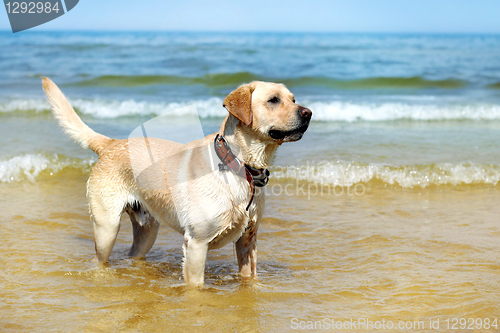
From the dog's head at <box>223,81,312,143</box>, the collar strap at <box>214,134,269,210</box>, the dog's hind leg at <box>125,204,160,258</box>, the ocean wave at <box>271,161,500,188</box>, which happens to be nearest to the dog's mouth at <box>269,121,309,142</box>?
the dog's head at <box>223,81,312,143</box>

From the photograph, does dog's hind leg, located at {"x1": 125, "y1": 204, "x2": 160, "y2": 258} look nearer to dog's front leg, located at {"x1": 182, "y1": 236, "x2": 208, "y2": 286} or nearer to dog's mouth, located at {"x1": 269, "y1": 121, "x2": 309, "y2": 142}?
dog's front leg, located at {"x1": 182, "y1": 236, "x2": 208, "y2": 286}

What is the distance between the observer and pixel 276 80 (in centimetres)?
1667

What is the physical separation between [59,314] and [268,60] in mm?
19079

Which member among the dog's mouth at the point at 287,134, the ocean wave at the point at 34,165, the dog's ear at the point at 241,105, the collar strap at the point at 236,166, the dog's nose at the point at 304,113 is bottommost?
the ocean wave at the point at 34,165

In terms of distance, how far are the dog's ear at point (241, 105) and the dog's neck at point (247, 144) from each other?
0.39ft

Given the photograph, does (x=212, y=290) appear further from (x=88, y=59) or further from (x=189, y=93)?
(x=88, y=59)

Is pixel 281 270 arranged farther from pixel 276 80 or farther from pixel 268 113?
pixel 276 80

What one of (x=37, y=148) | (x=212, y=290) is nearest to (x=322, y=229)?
(x=212, y=290)

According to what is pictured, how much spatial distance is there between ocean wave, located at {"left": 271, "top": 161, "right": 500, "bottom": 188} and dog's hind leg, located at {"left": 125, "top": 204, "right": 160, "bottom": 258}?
303 centimetres

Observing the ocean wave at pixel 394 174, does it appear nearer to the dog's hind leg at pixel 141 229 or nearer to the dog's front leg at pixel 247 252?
the dog's hind leg at pixel 141 229

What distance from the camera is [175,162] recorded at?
3789 mm

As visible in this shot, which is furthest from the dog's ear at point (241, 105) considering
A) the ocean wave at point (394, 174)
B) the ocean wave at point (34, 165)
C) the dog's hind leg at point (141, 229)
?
the ocean wave at point (34, 165)

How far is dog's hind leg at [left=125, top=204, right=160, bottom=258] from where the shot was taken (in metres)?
4.22

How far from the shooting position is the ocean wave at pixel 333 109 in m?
11.6
